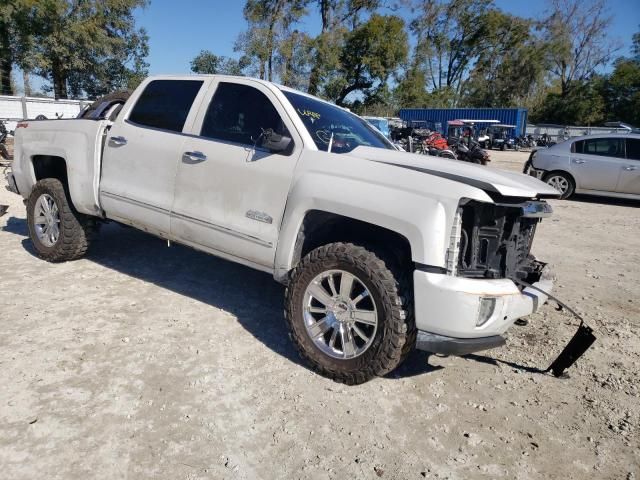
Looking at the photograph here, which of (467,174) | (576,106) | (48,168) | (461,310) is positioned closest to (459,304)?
(461,310)

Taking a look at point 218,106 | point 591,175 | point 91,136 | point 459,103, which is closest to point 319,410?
point 218,106

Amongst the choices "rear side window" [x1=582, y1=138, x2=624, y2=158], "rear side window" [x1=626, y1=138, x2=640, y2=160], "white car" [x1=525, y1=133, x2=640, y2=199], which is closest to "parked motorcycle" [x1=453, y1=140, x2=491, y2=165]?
"white car" [x1=525, y1=133, x2=640, y2=199]

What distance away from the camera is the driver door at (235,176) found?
10.9ft

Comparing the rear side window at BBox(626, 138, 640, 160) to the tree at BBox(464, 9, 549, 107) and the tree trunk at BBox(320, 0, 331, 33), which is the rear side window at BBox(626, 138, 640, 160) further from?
the tree at BBox(464, 9, 549, 107)

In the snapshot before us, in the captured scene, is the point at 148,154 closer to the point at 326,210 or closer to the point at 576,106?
the point at 326,210

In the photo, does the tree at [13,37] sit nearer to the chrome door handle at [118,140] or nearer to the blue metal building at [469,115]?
the chrome door handle at [118,140]

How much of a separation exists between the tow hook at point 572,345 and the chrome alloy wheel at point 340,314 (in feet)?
3.10

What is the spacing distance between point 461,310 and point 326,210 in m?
1.01

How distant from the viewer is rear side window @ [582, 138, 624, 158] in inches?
420

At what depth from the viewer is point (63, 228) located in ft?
15.1

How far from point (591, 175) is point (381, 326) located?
10.2 meters

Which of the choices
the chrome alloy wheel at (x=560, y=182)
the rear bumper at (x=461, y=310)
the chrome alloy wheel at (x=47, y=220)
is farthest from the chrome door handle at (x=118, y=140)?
the chrome alloy wheel at (x=560, y=182)

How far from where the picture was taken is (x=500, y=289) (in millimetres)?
2734

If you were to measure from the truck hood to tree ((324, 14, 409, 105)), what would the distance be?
123 ft
